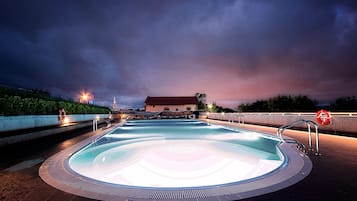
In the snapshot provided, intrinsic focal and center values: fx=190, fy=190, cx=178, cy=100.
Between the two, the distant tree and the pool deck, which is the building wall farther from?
the pool deck

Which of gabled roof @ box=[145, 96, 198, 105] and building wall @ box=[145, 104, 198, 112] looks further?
gabled roof @ box=[145, 96, 198, 105]

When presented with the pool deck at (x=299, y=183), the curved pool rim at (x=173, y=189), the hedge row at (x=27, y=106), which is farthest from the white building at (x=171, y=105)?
the curved pool rim at (x=173, y=189)

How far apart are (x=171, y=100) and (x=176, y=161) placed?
34.7 m

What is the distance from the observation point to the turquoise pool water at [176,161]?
4.45m

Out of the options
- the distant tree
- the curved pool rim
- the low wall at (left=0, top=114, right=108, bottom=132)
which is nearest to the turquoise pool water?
the curved pool rim

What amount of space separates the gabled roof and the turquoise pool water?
3162 cm

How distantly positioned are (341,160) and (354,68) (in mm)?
26378

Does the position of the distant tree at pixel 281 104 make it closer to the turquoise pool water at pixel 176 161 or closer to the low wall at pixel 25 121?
the turquoise pool water at pixel 176 161

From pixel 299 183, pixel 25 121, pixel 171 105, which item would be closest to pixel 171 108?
pixel 171 105

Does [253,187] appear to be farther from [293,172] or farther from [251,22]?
[251,22]

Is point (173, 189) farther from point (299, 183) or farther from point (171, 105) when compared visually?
point (171, 105)

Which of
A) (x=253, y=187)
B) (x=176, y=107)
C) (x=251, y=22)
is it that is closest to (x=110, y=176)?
(x=253, y=187)

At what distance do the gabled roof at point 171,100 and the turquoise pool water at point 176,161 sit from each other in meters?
31.6

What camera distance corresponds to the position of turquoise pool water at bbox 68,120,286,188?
4.45 meters
